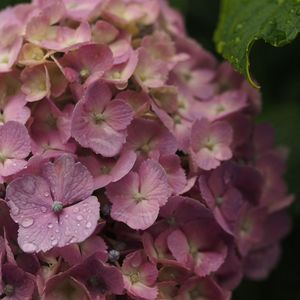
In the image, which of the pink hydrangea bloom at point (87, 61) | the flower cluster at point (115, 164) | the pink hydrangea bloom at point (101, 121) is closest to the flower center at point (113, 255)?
the flower cluster at point (115, 164)

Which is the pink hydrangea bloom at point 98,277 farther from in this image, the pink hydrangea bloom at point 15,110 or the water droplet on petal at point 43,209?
the pink hydrangea bloom at point 15,110

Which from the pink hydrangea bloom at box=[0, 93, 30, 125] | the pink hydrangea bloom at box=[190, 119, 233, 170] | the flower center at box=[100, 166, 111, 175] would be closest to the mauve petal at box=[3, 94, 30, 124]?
the pink hydrangea bloom at box=[0, 93, 30, 125]

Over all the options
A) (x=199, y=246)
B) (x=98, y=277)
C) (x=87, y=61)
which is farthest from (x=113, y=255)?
(x=87, y=61)

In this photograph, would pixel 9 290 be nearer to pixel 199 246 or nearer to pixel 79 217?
pixel 79 217

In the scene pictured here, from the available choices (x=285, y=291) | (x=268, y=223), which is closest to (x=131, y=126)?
(x=268, y=223)

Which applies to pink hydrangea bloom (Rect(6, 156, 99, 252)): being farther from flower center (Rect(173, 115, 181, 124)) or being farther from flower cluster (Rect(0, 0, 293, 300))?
flower center (Rect(173, 115, 181, 124))

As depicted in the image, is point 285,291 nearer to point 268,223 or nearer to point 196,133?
point 268,223
